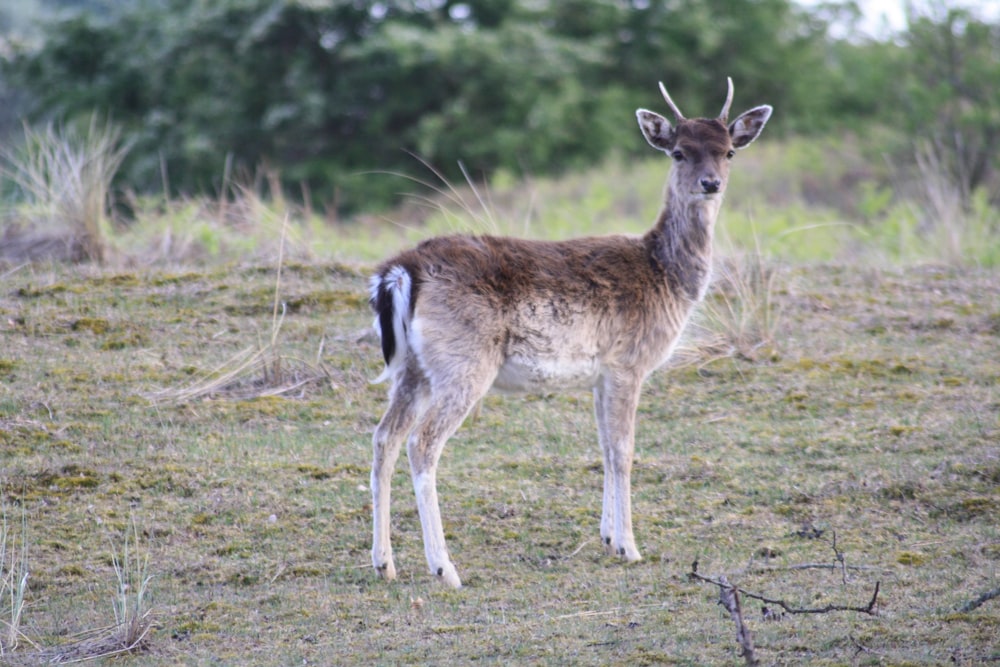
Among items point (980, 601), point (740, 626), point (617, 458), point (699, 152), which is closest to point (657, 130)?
point (699, 152)

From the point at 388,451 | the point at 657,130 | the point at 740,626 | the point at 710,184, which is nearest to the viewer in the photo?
the point at 740,626

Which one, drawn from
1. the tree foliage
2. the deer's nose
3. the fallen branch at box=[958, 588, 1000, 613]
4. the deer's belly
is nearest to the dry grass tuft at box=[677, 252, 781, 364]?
the deer's nose

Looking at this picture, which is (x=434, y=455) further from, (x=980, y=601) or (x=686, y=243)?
(x=980, y=601)

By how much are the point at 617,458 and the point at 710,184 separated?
1.69m

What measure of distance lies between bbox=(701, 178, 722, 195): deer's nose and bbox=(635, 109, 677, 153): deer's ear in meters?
0.46

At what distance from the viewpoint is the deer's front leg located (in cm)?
638

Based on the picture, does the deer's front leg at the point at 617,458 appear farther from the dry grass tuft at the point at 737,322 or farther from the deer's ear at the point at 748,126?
the dry grass tuft at the point at 737,322

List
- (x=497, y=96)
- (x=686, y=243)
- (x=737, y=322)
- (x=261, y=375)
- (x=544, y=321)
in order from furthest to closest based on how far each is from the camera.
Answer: (x=497, y=96) < (x=737, y=322) < (x=261, y=375) < (x=686, y=243) < (x=544, y=321)

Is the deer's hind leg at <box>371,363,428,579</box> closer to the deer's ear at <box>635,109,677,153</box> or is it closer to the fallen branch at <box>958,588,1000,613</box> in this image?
the deer's ear at <box>635,109,677,153</box>

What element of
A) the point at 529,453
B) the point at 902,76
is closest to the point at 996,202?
the point at 902,76

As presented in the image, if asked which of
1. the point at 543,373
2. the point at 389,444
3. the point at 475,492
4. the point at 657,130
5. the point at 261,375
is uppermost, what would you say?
the point at 657,130

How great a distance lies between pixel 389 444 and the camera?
6289 millimetres

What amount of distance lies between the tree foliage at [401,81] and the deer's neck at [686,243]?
13893 millimetres

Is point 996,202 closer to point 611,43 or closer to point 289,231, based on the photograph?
point 611,43
